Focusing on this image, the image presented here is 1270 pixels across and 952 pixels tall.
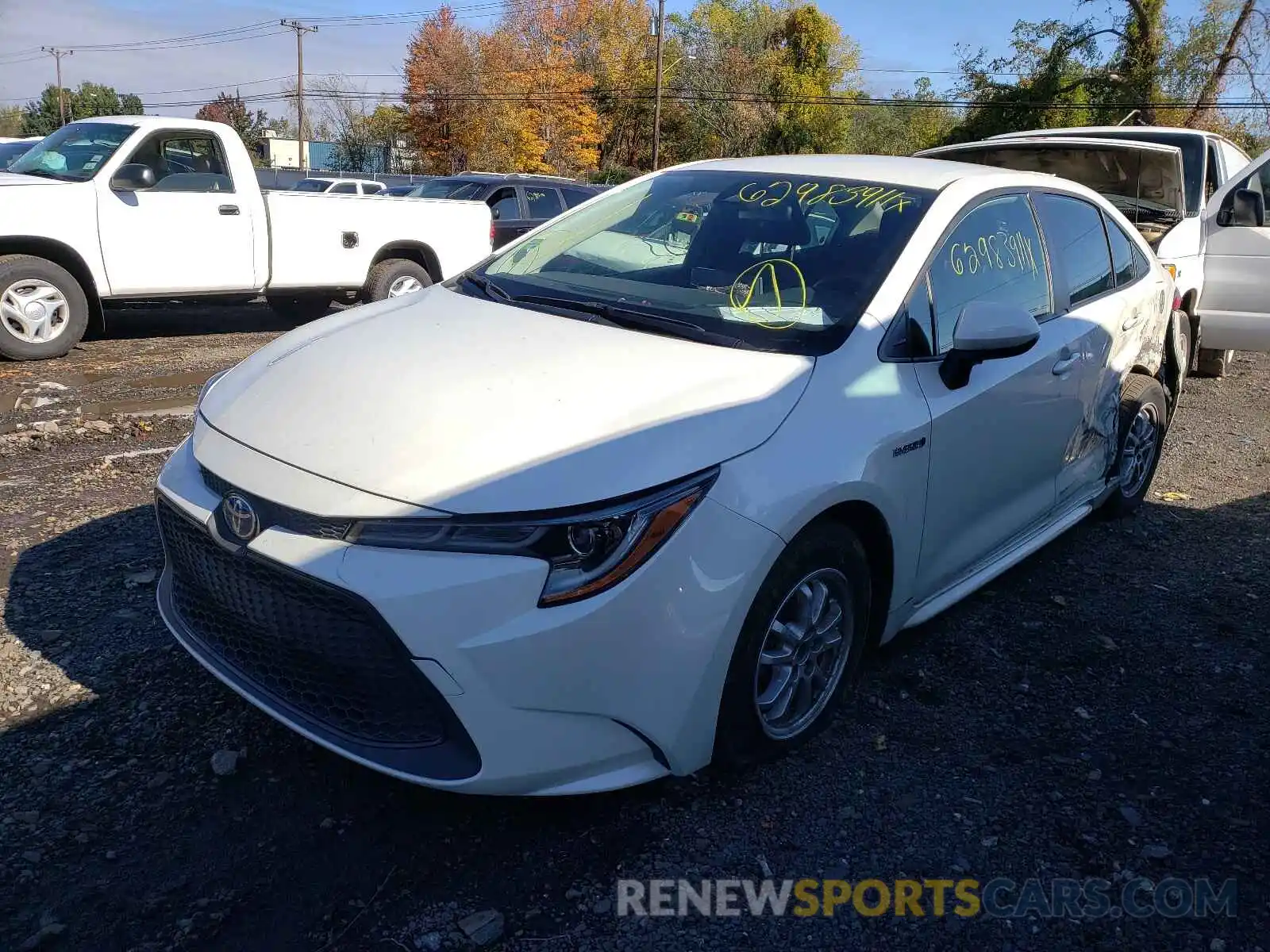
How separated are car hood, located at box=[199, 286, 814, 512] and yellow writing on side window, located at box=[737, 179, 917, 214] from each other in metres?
0.95

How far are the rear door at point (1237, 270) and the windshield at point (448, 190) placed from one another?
8996 mm

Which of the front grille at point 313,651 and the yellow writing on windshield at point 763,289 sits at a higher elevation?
the yellow writing on windshield at point 763,289

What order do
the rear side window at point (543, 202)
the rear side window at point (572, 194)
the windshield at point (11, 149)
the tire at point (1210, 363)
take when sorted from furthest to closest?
1. the rear side window at point (572, 194)
2. the rear side window at point (543, 202)
3. the windshield at point (11, 149)
4. the tire at point (1210, 363)

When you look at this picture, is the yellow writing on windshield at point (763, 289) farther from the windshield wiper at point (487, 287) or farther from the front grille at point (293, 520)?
the front grille at point (293, 520)

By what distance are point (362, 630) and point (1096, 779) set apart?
2175 millimetres

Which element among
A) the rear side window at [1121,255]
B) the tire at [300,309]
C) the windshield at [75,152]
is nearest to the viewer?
the rear side window at [1121,255]

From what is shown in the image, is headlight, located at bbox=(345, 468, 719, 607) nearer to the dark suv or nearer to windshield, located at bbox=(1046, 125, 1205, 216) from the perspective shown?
windshield, located at bbox=(1046, 125, 1205, 216)

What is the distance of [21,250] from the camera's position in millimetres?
7801

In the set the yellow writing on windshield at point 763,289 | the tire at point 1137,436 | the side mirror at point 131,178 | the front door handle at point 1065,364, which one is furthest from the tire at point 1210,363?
the side mirror at point 131,178

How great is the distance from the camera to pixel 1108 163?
7.55m

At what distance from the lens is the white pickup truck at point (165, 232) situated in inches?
305

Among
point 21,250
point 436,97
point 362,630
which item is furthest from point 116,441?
point 436,97

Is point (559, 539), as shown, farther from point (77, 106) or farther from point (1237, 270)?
point (77, 106)

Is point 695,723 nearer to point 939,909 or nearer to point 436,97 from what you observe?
point 939,909
